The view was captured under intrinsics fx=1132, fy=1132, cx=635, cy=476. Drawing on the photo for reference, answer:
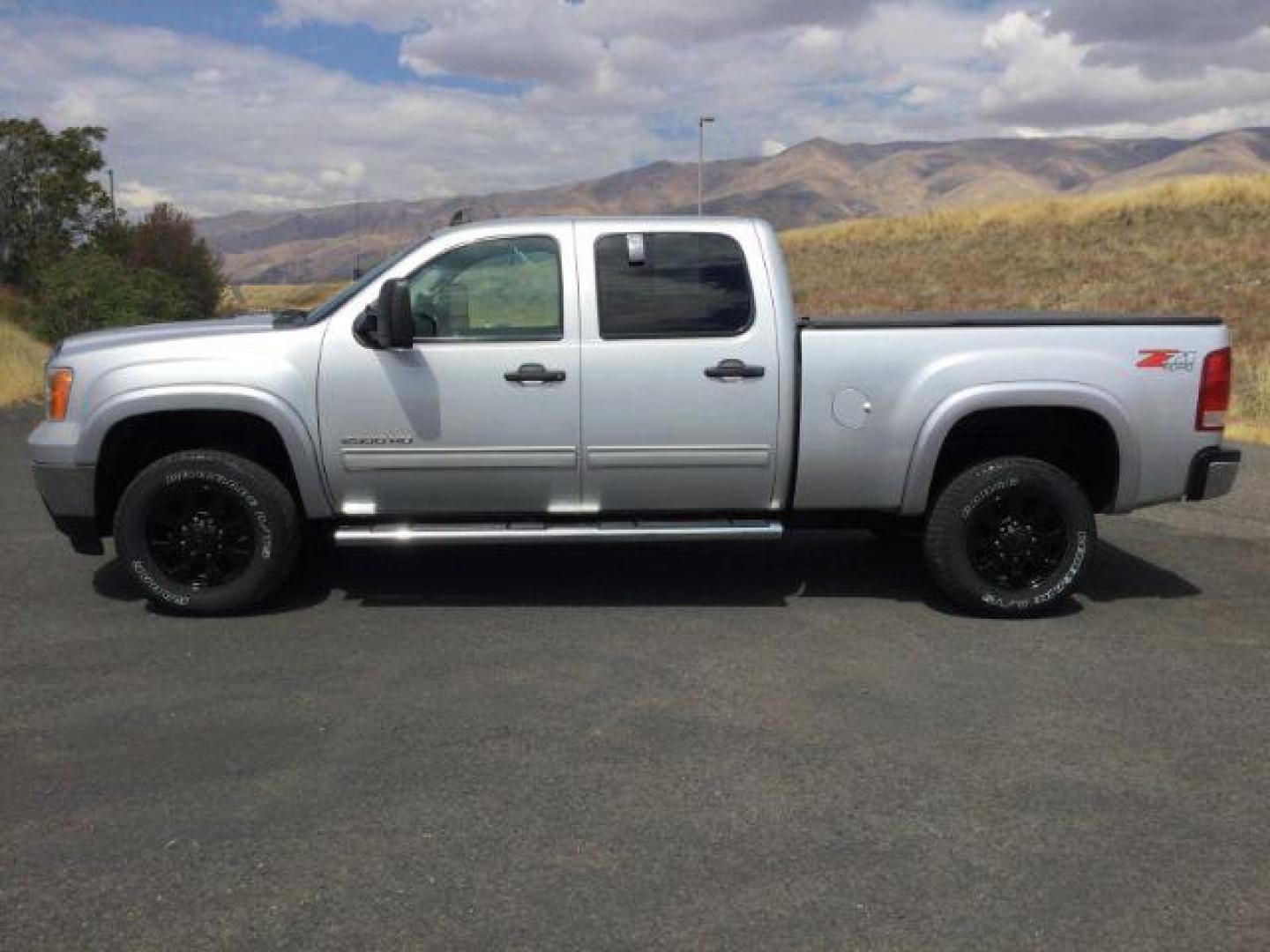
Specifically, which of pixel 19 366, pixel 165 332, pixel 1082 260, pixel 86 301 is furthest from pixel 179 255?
pixel 165 332

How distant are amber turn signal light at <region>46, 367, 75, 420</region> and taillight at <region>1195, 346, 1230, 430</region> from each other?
548 cm

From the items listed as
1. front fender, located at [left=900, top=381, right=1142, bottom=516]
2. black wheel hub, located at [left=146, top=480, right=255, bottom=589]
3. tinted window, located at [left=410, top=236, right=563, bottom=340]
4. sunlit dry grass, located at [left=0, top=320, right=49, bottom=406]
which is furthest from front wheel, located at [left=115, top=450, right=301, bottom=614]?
sunlit dry grass, located at [left=0, top=320, right=49, bottom=406]

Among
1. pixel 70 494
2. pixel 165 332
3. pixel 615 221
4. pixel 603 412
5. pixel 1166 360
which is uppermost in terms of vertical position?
pixel 615 221

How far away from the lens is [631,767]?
389 centimetres

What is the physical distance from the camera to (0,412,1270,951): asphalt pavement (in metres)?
2.99

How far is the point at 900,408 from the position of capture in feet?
18.1

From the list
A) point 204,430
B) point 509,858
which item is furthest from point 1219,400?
point 204,430

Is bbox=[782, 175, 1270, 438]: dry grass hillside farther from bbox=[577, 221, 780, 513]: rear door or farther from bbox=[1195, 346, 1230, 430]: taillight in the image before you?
bbox=[577, 221, 780, 513]: rear door

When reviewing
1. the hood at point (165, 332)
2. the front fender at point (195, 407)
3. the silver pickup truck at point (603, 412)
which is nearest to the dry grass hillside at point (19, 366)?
the hood at point (165, 332)

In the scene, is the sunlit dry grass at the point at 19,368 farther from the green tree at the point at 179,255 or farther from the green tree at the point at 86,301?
the green tree at the point at 179,255

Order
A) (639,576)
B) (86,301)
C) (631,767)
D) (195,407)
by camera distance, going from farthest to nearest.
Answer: (86,301) < (639,576) < (195,407) < (631,767)

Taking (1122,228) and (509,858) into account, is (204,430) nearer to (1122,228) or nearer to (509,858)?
(509,858)

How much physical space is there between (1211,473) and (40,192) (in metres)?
37.2

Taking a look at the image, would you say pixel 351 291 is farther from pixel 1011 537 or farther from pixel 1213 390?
pixel 1213 390
